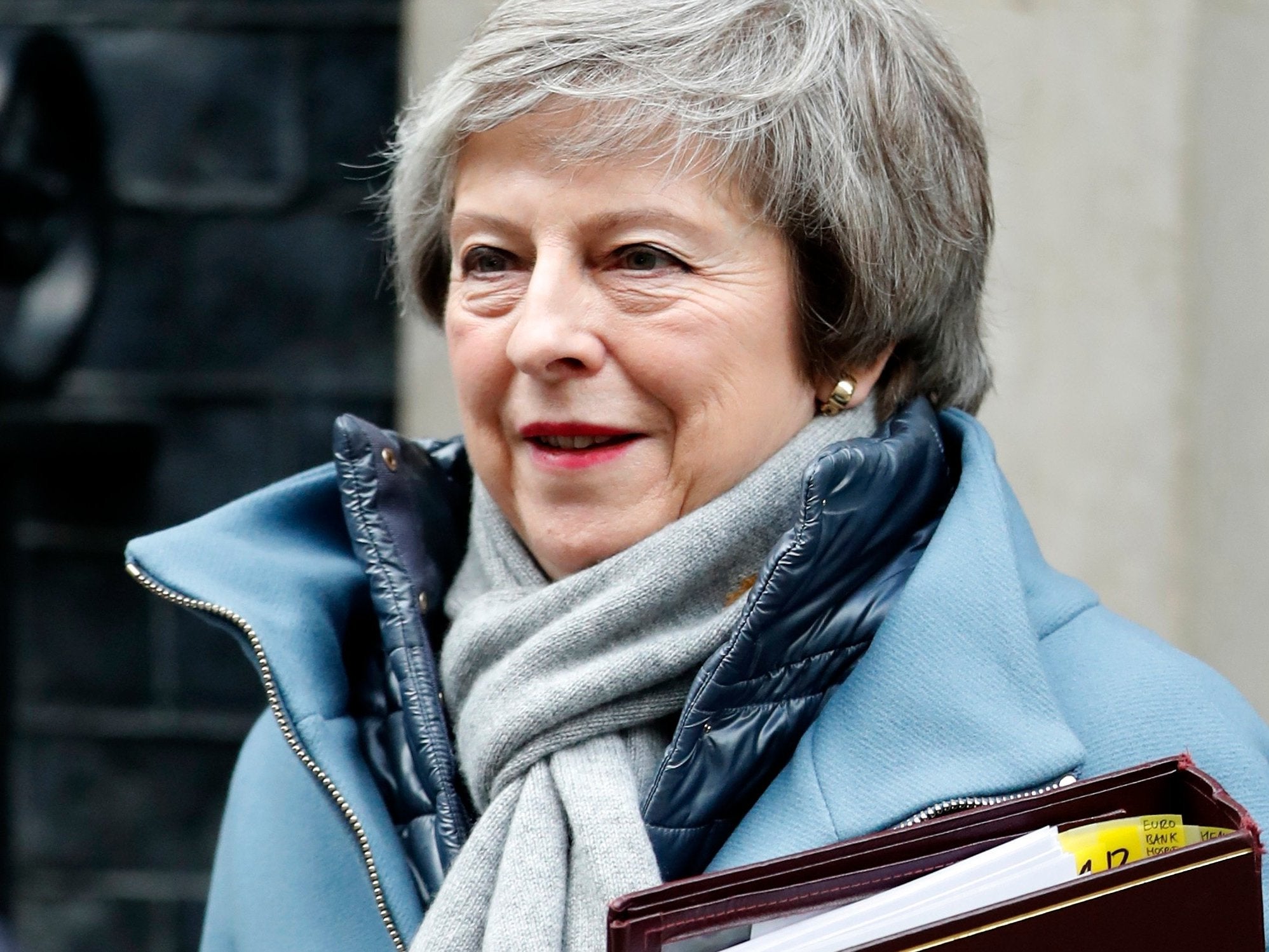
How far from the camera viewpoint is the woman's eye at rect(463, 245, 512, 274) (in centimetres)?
177

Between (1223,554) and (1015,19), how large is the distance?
1.12 meters

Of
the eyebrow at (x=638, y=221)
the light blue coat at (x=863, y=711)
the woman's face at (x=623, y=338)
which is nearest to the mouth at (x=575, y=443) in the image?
the woman's face at (x=623, y=338)

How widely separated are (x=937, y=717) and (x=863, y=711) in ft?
0.24

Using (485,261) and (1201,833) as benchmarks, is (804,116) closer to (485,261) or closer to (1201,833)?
A: (485,261)

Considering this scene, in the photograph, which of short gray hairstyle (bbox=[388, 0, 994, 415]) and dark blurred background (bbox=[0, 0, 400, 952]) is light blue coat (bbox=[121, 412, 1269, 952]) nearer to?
short gray hairstyle (bbox=[388, 0, 994, 415])

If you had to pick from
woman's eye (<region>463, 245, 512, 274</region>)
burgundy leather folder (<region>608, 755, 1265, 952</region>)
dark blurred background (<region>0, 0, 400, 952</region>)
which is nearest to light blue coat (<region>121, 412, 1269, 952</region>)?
burgundy leather folder (<region>608, 755, 1265, 952</region>)

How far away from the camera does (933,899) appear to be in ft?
3.71

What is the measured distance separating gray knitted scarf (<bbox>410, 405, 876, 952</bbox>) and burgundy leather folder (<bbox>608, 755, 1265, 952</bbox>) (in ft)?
1.12

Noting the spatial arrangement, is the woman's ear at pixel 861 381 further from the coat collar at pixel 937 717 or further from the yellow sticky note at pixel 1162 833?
the yellow sticky note at pixel 1162 833

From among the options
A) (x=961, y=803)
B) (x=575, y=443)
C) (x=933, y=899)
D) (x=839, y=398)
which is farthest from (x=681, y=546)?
(x=933, y=899)

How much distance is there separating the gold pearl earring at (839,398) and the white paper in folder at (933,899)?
72 centimetres

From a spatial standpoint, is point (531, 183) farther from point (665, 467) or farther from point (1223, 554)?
point (1223, 554)

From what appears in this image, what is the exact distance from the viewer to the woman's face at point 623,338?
166cm

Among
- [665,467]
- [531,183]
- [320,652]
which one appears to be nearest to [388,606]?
[320,652]
